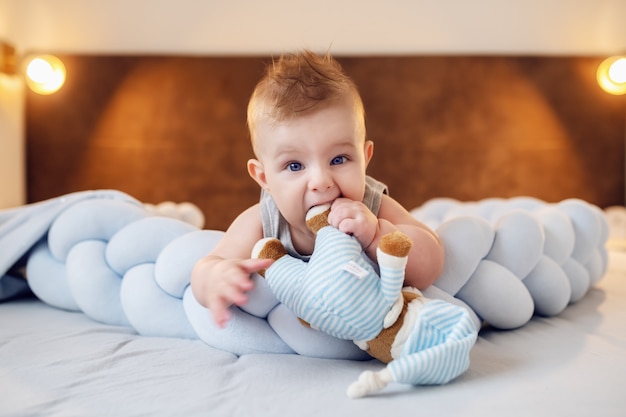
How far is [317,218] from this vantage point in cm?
85

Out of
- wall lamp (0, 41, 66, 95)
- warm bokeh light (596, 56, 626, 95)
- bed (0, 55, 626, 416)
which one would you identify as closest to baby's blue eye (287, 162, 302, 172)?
bed (0, 55, 626, 416)

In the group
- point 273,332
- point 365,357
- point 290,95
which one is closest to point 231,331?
point 273,332

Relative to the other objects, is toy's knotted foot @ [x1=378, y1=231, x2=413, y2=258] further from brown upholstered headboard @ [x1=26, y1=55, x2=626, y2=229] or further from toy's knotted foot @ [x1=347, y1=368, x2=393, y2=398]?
brown upholstered headboard @ [x1=26, y1=55, x2=626, y2=229]

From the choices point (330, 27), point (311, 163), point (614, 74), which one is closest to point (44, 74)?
point (330, 27)

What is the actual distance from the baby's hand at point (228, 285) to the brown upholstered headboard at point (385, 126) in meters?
1.92

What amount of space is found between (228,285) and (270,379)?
0.46 ft

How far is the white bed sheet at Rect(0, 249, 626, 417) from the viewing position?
633 mm

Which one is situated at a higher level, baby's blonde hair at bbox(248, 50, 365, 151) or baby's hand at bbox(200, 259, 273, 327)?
baby's blonde hair at bbox(248, 50, 365, 151)

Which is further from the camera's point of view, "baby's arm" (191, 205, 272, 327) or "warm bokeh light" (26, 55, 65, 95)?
"warm bokeh light" (26, 55, 65, 95)

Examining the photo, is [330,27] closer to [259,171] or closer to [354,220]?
[259,171]

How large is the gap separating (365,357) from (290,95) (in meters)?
0.41

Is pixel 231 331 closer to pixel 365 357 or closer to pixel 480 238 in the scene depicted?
pixel 365 357

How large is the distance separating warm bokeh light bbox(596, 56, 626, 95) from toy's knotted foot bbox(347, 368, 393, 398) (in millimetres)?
2511

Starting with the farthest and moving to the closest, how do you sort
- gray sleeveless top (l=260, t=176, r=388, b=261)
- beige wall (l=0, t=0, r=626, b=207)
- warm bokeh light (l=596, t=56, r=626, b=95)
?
1. beige wall (l=0, t=0, r=626, b=207)
2. warm bokeh light (l=596, t=56, r=626, b=95)
3. gray sleeveless top (l=260, t=176, r=388, b=261)
